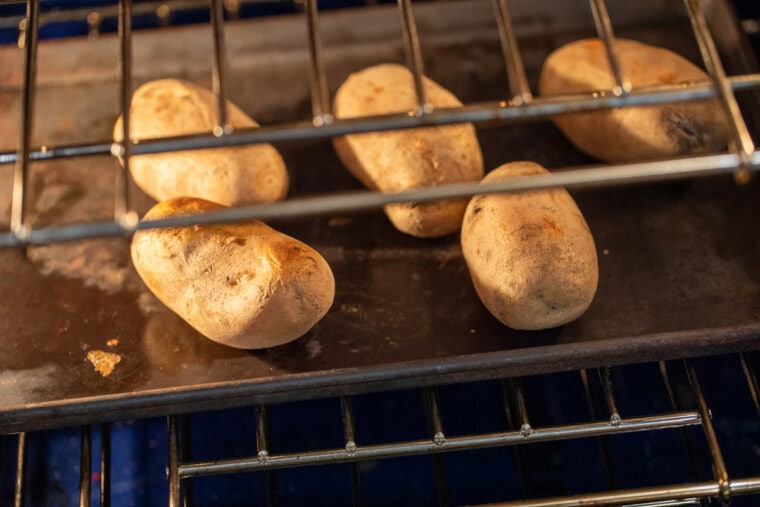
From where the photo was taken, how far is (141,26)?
111 centimetres

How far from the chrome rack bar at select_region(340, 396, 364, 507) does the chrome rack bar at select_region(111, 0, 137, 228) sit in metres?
0.29

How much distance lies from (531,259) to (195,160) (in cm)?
35

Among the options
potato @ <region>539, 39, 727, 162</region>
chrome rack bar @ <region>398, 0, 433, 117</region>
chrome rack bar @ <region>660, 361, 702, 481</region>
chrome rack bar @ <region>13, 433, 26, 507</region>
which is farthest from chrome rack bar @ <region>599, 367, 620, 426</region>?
chrome rack bar @ <region>13, 433, 26, 507</region>

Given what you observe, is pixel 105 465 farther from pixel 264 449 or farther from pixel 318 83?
pixel 318 83

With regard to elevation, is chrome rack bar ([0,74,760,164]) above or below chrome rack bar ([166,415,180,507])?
above

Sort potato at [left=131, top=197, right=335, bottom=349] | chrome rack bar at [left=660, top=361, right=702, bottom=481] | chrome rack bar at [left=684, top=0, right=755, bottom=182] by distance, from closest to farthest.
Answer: chrome rack bar at [left=684, top=0, right=755, bottom=182], potato at [left=131, top=197, right=335, bottom=349], chrome rack bar at [left=660, top=361, right=702, bottom=481]

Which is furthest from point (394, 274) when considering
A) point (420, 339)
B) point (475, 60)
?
point (475, 60)

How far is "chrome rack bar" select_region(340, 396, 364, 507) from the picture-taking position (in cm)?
71

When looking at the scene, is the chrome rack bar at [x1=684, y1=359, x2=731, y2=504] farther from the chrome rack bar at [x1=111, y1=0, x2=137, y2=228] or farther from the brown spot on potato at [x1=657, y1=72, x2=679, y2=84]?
the chrome rack bar at [x1=111, y1=0, x2=137, y2=228]

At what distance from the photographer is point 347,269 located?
2.59 feet

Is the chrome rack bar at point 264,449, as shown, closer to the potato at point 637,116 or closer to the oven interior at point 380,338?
the oven interior at point 380,338

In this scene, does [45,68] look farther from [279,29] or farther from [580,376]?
[580,376]

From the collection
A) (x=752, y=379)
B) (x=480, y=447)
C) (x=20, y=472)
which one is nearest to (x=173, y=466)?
(x=20, y=472)

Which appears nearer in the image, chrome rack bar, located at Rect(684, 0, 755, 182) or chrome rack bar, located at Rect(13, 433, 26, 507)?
chrome rack bar, located at Rect(684, 0, 755, 182)
